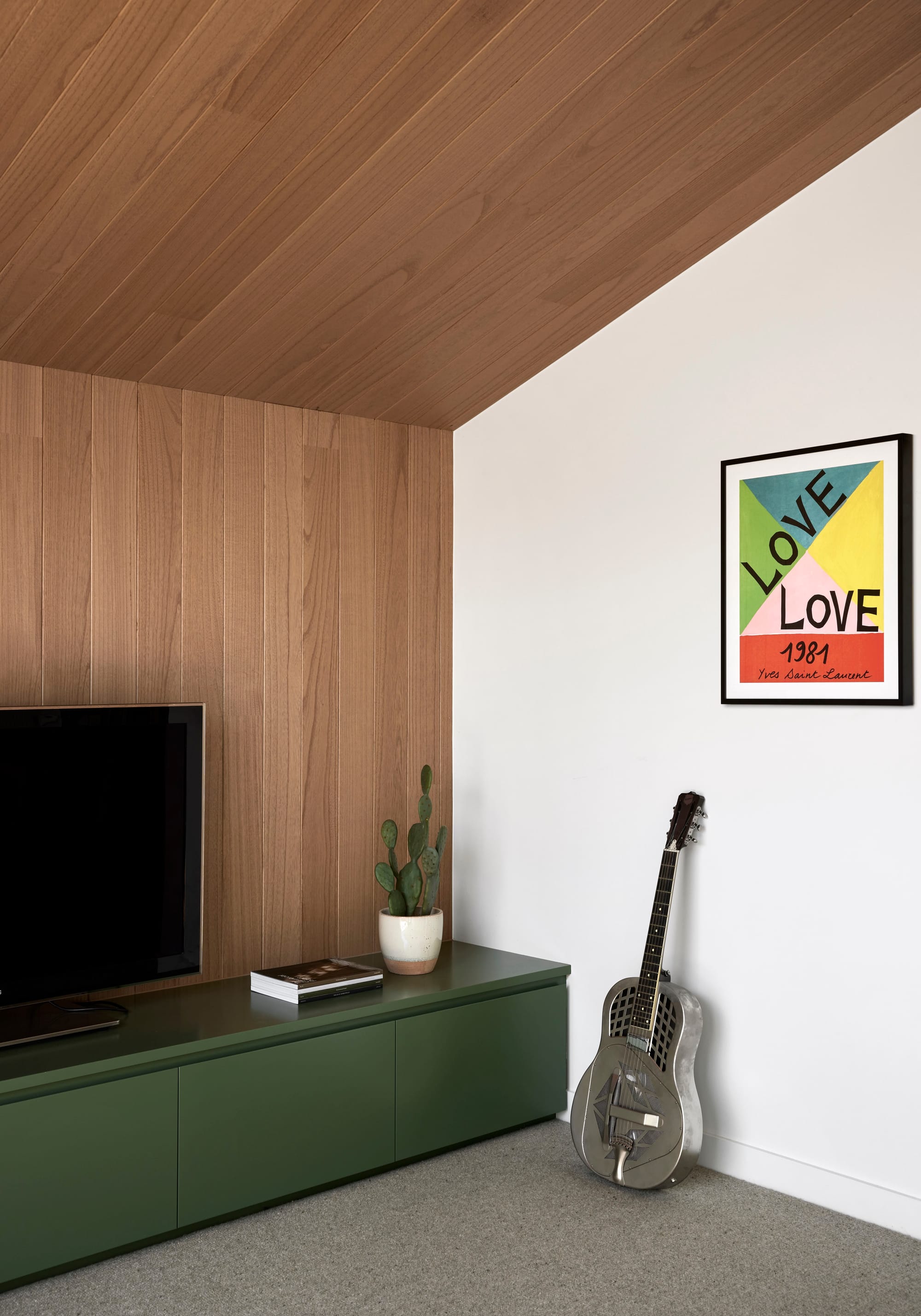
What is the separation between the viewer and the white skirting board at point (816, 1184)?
8.27 ft

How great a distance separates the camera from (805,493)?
8.96 ft

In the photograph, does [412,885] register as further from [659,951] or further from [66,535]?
[66,535]

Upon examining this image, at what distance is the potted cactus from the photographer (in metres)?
3.09

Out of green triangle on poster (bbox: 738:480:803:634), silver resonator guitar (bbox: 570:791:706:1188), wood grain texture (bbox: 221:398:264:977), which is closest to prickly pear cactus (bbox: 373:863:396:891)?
wood grain texture (bbox: 221:398:264:977)

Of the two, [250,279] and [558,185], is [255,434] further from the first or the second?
[558,185]

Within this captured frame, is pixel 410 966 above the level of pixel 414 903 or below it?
below

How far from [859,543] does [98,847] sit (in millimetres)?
1938

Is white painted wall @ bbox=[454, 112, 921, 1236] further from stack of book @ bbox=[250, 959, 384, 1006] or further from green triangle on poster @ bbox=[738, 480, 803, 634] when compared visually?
stack of book @ bbox=[250, 959, 384, 1006]

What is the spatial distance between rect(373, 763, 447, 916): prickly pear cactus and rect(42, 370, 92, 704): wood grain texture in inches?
36.6

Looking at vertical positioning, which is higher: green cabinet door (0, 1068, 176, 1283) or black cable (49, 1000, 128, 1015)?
black cable (49, 1000, 128, 1015)

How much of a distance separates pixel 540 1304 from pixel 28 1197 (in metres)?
1.05

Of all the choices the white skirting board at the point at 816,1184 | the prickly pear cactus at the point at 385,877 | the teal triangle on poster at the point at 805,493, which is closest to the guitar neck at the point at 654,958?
the white skirting board at the point at 816,1184

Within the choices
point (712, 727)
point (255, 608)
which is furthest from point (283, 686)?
point (712, 727)

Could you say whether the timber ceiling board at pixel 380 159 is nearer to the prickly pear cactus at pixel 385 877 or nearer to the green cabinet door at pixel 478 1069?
the prickly pear cactus at pixel 385 877
